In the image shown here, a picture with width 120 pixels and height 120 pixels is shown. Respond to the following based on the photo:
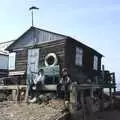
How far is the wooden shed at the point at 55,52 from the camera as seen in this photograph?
61.3 feet

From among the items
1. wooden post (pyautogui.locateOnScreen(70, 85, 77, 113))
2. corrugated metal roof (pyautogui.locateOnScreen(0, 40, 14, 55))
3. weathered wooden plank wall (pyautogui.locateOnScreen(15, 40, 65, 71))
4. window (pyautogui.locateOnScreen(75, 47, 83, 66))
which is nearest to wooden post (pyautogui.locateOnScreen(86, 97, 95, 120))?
wooden post (pyautogui.locateOnScreen(70, 85, 77, 113))

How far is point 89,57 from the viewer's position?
21797 mm

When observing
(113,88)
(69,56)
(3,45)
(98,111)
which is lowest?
(98,111)

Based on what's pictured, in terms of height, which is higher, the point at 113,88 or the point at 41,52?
the point at 41,52

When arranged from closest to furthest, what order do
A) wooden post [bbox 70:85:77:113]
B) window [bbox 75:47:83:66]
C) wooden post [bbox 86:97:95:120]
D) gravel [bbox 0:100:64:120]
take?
gravel [bbox 0:100:64:120] < wooden post [bbox 70:85:77:113] < wooden post [bbox 86:97:95:120] < window [bbox 75:47:83:66]

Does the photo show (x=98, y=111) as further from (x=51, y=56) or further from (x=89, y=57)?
(x=89, y=57)

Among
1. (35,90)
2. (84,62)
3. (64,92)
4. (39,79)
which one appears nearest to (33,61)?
(84,62)

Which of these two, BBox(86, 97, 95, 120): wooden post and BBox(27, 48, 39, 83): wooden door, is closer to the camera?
BBox(86, 97, 95, 120): wooden post

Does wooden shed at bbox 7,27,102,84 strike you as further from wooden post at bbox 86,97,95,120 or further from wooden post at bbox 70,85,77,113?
wooden post at bbox 70,85,77,113

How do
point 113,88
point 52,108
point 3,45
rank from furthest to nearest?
point 3,45 → point 113,88 → point 52,108

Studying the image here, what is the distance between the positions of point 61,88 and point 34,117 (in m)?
2.47

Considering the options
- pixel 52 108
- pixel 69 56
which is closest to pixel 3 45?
pixel 69 56

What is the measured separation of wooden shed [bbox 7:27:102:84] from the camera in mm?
18672

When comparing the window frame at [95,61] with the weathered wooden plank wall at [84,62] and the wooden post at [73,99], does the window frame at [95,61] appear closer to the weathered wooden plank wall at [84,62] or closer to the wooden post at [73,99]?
the weathered wooden plank wall at [84,62]
